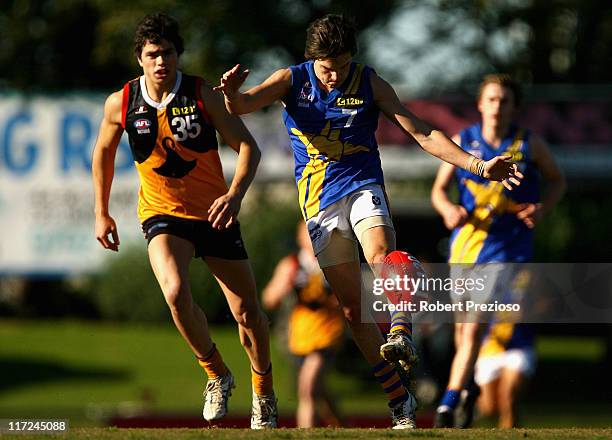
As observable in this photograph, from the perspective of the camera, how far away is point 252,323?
28.2ft

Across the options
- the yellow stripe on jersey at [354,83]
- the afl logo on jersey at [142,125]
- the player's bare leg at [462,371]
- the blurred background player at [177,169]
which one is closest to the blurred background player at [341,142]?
the yellow stripe on jersey at [354,83]

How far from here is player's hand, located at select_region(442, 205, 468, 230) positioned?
966 centimetres

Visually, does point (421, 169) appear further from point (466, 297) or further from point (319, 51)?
point (319, 51)

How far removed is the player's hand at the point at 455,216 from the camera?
966 centimetres

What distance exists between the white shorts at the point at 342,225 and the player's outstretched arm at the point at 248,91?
2.71 feet

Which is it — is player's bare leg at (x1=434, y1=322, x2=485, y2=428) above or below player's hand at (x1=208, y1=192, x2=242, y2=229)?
below

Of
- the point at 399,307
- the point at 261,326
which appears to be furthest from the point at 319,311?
the point at 399,307

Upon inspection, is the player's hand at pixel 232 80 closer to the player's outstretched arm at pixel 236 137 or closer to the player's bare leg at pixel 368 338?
the player's outstretched arm at pixel 236 137

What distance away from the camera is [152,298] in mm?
28906

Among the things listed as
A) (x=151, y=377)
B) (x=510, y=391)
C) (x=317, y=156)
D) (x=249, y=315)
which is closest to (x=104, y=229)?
(x=249, y=315)

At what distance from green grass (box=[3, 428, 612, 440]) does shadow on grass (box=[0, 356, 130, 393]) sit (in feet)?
58.0

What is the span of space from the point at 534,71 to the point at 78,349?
38.6ft

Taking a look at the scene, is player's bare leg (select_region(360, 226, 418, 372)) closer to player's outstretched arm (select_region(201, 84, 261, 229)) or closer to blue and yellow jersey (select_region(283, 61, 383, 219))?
blue and yellow jersey (select_region(283, 61, 383, 219))

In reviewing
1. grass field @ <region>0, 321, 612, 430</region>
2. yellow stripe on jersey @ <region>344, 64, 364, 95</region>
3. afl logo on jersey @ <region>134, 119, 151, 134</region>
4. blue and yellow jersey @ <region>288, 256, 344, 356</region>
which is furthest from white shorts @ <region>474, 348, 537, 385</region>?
grass field @ <region>0, 321, 612, 430</region>
